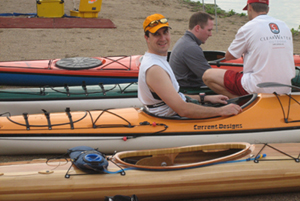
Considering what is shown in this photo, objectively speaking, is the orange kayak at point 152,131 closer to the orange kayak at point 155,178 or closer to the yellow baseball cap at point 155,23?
the orange kayak at point 155,178

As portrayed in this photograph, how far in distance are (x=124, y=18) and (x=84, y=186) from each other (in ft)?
33.7

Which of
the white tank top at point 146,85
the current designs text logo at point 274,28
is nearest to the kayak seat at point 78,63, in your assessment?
the white tank top at point 146,85

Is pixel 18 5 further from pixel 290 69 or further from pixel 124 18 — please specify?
pixel 290 69

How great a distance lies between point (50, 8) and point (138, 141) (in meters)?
8.94

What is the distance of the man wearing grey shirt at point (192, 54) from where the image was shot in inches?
163

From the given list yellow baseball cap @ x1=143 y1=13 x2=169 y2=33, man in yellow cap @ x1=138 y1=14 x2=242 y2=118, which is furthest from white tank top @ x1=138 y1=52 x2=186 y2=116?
yellow baseball cap @ x1=143 y1=13 x2=169 y2=33

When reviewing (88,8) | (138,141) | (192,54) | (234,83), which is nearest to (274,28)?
(234,83)

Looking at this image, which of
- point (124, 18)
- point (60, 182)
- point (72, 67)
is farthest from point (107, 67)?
point (124, 18)

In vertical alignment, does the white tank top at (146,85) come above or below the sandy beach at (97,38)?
above

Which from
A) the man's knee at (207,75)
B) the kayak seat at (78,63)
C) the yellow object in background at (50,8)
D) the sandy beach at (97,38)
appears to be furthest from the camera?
the yellow object in background at (50,8)

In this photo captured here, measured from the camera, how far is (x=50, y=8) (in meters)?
11.2

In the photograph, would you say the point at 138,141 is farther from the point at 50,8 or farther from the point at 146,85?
the point at 50,8

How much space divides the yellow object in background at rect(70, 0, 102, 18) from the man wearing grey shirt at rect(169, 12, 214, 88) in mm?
7797

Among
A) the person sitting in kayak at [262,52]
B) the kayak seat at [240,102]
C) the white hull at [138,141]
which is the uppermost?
the person sitting in kayak at [262,52]
